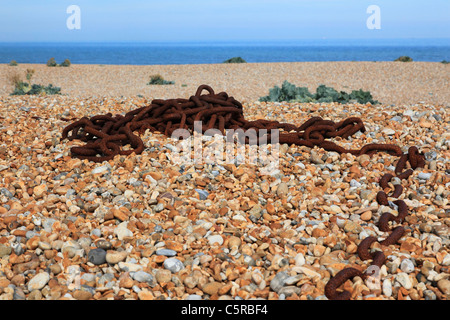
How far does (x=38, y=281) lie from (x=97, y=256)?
366 millimetres

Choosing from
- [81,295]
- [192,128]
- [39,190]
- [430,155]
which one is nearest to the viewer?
[81,295]

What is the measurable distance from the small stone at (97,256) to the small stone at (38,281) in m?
0.27

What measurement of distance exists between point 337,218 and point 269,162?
1.08 m

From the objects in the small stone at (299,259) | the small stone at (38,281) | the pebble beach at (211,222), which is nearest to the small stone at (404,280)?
the pebble beach at (211,222)

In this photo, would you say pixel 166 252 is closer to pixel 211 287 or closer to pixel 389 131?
pixel 211 287

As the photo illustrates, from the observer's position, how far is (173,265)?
2570mm

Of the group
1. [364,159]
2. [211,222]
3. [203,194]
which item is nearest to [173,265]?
[211,222]

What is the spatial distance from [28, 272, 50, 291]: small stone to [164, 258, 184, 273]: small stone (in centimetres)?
72

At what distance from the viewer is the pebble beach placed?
2.45 metres

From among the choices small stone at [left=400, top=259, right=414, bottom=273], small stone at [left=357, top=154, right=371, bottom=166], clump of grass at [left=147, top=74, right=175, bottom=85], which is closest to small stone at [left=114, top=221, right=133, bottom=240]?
small stone at [left=400, top=259, right=414, bottom=273]

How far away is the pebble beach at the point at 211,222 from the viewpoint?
2.45 meters

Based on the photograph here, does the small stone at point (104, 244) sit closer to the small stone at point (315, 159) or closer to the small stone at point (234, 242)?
the small stone at point (234, 242)

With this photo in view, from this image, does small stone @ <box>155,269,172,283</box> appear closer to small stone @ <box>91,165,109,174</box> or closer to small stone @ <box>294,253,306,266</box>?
small stone @ <box>294,253,306,266</box>
